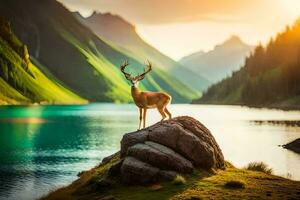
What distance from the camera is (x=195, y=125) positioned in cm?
3416

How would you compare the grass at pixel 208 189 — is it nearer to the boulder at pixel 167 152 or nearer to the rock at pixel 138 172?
the rock at pixel 138 172

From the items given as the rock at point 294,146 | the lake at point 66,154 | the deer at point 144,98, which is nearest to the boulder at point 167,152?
the deer at point 144,98

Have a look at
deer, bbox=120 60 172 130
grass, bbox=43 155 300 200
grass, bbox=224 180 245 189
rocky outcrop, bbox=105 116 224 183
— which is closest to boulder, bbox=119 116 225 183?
rocky outcrop, bbox=105 116 224 183

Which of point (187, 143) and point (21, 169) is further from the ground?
point (187, 143)

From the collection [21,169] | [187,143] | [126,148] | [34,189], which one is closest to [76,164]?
[21,169]

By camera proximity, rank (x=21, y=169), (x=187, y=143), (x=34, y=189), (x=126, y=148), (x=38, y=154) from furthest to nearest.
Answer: (x=38, y=154) < (x=21, y=169) < (x=34, y=189) < (x=126, y=148) < (x=187, y=143)

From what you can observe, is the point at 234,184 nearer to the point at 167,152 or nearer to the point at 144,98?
the point at 167,152

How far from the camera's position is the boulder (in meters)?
29.0

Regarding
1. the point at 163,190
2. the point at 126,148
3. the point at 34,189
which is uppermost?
the point at 126,148

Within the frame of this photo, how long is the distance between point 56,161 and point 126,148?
1099 inches

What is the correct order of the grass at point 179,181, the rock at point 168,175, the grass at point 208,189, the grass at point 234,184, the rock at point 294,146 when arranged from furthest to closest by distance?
the rock at point 294,146 → the rock at point 168,175 → the grass at point 179,181 → the grass at point 234,184 → the grass at point 208,189

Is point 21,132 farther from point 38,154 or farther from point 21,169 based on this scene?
point 21,169

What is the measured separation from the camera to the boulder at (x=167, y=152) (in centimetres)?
2897

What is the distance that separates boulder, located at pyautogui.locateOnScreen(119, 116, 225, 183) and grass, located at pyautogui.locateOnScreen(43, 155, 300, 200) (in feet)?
2.48
